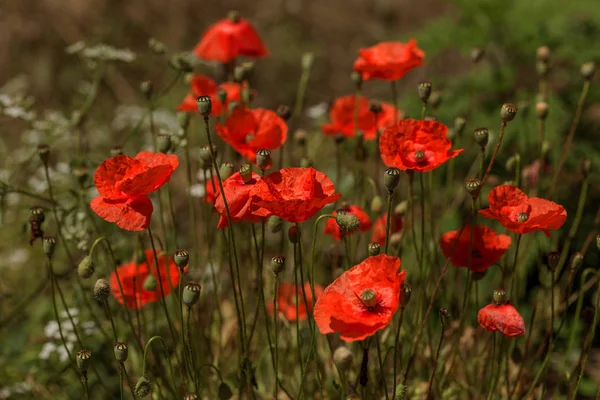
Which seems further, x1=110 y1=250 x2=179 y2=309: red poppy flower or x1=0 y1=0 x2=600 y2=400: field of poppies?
x1=110 y1=250 x2=179 y2=309: red poppy flower

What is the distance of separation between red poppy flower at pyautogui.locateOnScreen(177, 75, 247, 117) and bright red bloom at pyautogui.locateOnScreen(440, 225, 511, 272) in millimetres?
724

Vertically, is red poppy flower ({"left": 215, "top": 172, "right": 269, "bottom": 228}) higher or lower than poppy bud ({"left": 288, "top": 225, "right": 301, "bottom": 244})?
higher

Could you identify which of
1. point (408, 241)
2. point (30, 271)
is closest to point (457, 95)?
point (408, 241)

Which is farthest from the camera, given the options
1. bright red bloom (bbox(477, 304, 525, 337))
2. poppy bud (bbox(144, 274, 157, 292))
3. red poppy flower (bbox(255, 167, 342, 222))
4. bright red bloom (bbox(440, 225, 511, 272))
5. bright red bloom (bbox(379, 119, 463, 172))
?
poppy bud (bbox(144, 274, 157, 292))

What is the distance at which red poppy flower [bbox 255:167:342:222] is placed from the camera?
4.37ft

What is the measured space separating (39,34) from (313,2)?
213 cm

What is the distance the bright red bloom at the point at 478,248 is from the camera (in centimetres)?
167

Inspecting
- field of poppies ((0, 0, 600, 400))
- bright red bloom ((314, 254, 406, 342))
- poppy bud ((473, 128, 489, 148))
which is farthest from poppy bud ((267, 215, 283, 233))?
poppy bud ((473, 128, 489, 148))

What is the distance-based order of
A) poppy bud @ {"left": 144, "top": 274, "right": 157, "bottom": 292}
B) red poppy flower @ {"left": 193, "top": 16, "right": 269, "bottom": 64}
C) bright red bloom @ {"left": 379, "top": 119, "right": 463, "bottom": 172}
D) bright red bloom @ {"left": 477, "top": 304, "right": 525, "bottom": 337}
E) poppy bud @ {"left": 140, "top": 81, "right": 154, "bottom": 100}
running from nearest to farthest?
bright red bloom @ {"left": 477, "top": 304, "right": 525, "bottom": 337}, bright red bloom @ {"left": 379, "top": 119, "right": 463, "bottom": 172}, poppy bud @ {"left": 144, "top": 274, "right": 157, "bottom": 292}, poppy bud @ {"left": 140, "top": 81, "right": 154, "bottom": 100}, red poppy flower @ {"left": 193, "top": 16, "right": 269, "bottom": 64}

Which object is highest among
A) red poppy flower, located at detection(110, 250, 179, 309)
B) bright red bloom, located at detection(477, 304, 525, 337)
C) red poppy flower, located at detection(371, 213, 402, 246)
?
bright red bloom, located at detection(477, 304, 525, 337)

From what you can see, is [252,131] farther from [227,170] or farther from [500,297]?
[500,297]

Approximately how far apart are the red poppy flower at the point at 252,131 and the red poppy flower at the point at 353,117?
369 millimetres

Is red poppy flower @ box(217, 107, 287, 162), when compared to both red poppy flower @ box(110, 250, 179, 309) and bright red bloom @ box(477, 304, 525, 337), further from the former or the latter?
bright red bloom @ box(477, 304, 525, 337)

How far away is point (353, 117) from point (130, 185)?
97 centimetres
